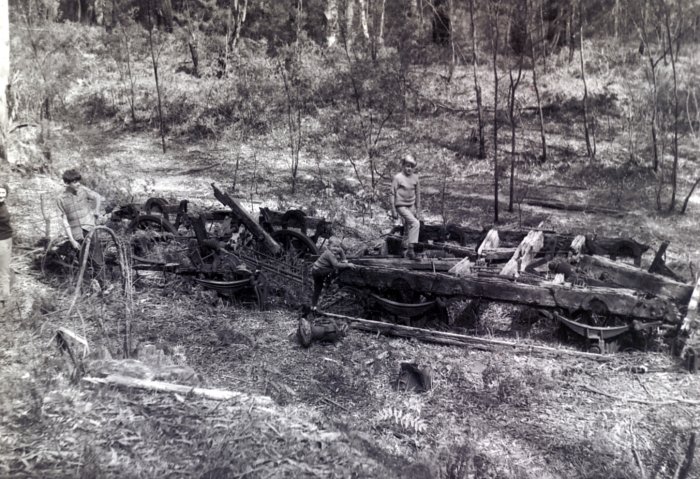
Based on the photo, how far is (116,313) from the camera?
6.50 metres

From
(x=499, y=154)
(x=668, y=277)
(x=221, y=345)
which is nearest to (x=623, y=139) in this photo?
(x=499, y=154)

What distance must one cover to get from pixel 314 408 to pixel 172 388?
119 cm

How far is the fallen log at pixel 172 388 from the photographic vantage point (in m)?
4.45

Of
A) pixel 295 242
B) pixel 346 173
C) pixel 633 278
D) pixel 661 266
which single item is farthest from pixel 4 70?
pixel 661 266

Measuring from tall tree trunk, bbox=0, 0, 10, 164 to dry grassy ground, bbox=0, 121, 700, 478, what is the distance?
5.51m

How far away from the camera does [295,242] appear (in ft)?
27.0

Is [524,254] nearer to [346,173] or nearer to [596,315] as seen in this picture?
[596,315]

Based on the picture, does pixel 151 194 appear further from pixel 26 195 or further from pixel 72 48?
pixel 72 48

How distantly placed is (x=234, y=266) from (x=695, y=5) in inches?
418

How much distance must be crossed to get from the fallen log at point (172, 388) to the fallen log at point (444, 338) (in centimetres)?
189

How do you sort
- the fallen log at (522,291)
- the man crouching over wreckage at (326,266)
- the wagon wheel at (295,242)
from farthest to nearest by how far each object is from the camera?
the wagon wheel at (295,242)
the man crouching over wreckage at (326,266)
the fallen log at (522,291)

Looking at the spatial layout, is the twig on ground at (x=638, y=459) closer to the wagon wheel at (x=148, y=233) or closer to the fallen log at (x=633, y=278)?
the fallen log at (x=633, y=278)

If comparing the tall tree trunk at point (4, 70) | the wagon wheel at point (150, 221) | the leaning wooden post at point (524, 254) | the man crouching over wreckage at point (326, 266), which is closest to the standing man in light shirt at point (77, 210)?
the wagon wheel at point (150, 221)

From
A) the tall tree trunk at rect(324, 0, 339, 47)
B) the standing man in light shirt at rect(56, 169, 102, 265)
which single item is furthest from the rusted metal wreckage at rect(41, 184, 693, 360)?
the tall tree trunk at rect(324, 0, 339, 47)
